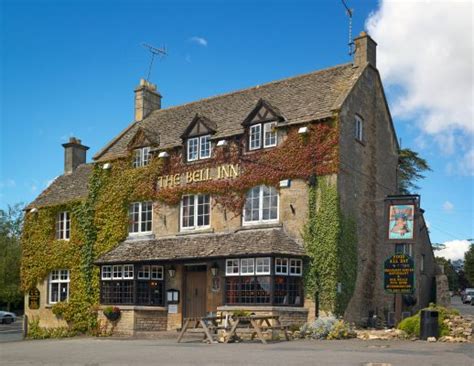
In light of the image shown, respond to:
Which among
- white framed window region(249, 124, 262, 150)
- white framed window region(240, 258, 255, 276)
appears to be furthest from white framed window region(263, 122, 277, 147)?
white framed window region(240, 258, 255, 276)

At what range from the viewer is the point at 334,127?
24.8 metres

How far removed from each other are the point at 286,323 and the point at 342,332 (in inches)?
117

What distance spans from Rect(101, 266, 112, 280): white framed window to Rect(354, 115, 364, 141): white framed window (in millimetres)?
12756

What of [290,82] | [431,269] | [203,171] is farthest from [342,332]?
[431,269]

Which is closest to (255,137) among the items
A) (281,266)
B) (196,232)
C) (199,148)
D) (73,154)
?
(199,148)

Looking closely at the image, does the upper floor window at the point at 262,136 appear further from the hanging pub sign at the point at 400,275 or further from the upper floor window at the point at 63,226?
A: the upper floor window at the point at 63,226

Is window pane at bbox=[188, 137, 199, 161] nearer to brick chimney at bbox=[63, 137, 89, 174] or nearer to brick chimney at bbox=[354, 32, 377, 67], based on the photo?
brick chimney at bbox=[354, 32, 377, 67]

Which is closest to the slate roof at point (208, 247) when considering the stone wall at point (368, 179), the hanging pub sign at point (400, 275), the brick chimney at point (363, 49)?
the stone wall at point (368, 179)

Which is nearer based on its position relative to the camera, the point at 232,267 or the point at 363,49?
the point at 232,267

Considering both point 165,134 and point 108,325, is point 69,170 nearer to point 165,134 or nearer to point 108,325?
point 165,134

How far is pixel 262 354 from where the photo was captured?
54.3 ft

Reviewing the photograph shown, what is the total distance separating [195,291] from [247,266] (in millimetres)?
4191

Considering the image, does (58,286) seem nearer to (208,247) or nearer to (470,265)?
(208,247)

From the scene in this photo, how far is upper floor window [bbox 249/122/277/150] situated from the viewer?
2645 cm
